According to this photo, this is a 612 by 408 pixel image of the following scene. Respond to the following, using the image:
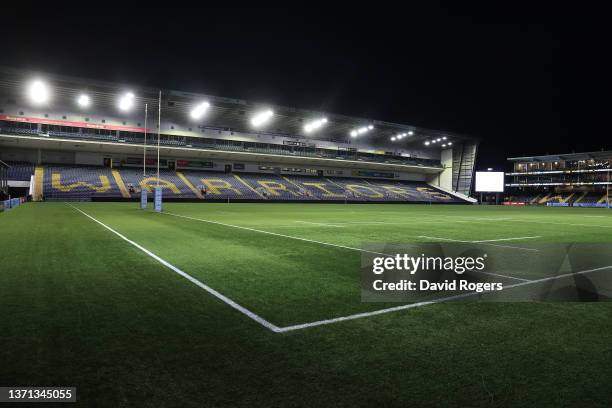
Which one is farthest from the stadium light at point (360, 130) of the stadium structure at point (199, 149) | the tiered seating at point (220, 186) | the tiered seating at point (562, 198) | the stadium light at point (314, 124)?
the tiered seating at point (562, 198)

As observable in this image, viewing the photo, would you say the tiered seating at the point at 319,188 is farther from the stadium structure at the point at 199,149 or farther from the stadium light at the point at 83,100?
the stadium light at the point at 83,100

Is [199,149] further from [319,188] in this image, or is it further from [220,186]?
[319,188]

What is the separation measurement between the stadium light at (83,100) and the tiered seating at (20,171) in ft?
31.0

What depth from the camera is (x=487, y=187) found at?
62.9 metres

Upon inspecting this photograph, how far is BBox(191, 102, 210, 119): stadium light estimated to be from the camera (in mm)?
47953

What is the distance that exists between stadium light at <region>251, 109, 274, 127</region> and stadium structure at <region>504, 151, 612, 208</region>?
58190 mm

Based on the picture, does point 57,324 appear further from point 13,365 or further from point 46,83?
point 46,83

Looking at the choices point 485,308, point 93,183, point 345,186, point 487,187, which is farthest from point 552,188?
point 485,308

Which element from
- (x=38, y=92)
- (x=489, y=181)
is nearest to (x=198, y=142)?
(x=38, y=92)

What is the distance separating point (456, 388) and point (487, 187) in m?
67.0

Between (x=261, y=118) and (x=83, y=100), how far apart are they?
21.8m

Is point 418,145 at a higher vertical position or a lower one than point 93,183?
higher

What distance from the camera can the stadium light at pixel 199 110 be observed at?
48.0 metres

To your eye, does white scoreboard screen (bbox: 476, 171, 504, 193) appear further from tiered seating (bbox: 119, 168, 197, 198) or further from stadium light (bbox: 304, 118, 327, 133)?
tiered seating (bbox: 119, 168, 197, 198)
